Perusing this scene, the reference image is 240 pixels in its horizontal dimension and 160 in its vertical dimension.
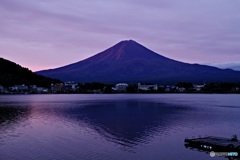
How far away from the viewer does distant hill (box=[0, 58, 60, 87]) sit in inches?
5369

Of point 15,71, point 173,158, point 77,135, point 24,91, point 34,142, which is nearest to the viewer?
point 173,158

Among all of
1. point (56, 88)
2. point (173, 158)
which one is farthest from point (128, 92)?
point (173, 158)

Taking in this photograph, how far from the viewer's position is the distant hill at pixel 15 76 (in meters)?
136

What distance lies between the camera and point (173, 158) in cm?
1652

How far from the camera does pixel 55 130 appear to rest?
25.9 m

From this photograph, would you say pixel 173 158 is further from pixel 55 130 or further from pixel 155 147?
pixel 55 130

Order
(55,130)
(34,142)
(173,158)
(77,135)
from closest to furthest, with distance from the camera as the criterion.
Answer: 1. (173,158)
2. (34,142)
3. (77,135)
4. (55,130)

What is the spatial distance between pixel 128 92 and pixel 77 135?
126m

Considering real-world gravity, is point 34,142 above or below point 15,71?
below

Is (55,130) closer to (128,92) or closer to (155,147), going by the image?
(155,147)

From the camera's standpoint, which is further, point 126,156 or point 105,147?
point 105,147

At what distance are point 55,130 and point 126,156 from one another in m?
10.7

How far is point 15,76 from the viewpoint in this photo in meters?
139

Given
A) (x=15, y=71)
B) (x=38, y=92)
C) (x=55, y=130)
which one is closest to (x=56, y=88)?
(x=38, y=92)
